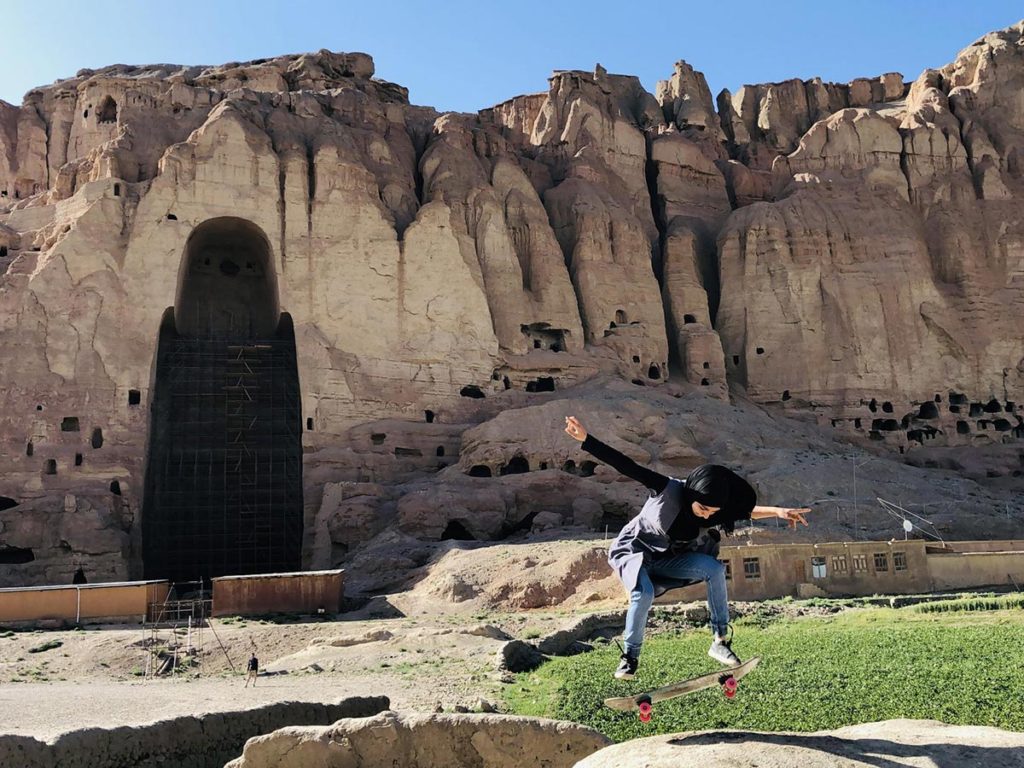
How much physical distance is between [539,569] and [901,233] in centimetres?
3784

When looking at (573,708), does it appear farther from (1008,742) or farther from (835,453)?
(835,453)

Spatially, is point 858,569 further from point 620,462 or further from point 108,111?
point 108,111

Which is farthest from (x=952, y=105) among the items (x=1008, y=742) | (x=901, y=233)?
(x=1008, y=742)

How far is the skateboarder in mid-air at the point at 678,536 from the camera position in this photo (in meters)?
6.44

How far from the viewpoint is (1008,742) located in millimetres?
6184

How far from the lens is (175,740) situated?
35.3 feet

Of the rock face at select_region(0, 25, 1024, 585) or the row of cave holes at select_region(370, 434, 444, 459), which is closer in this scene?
the rock face at select_region(0, 25, 1024, 585)

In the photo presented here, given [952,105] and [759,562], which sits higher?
[952,105]

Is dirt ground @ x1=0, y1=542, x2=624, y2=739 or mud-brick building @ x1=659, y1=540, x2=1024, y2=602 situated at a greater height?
mud-brick building @ x1=659, y1=540, x2=1024, y2=602

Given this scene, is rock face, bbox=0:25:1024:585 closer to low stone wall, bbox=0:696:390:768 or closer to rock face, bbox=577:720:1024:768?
low stone wall, bbox=0:696:390:768

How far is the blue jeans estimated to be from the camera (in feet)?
22.0

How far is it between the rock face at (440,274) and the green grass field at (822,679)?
19645mm

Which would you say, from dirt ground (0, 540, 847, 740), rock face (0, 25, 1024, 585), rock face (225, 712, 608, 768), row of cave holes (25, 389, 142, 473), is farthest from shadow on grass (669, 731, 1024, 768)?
row of cave holes (25, 389, 142, 473)

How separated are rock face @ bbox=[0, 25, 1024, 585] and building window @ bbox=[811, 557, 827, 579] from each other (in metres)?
11.9
